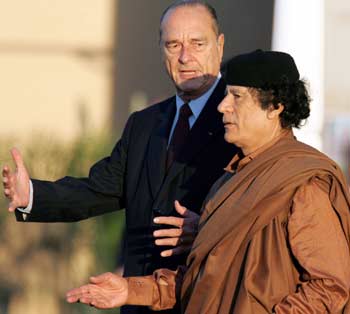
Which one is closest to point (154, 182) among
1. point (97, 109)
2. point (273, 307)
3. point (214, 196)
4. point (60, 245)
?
point (214, 196)

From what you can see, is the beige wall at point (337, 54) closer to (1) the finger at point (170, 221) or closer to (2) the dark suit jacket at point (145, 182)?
(2) the dark suit jacket at point (145, 182)

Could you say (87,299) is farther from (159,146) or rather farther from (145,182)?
(159,146)

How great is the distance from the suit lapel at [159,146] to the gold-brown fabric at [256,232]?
81cm

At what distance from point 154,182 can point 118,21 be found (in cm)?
654

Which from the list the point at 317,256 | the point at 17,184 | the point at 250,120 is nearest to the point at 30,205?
the point at 17,184

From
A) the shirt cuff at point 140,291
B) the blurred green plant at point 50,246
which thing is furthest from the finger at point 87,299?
the blurred green plant at point 50,246

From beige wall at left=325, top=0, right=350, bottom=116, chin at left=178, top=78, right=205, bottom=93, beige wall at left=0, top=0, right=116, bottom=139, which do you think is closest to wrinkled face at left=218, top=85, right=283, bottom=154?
chin at left=178, top=78, right=205, bottom=93

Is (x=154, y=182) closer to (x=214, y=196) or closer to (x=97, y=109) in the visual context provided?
(x=214, y=196)

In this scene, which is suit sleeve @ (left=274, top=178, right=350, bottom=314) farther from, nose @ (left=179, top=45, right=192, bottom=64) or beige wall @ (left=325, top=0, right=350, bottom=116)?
beige wall @ (left=325, top=0, right=350, bottom=116)

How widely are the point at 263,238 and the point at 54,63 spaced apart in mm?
7460

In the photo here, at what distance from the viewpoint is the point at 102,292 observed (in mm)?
4383

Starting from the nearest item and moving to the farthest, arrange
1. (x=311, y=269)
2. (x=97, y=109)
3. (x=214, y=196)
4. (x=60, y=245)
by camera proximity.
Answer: (x=311, y=269), (x=214, y=196), (x=60, y=245), (x=97, y=109)

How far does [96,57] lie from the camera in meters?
11.4

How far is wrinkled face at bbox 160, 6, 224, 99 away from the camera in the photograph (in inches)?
197
